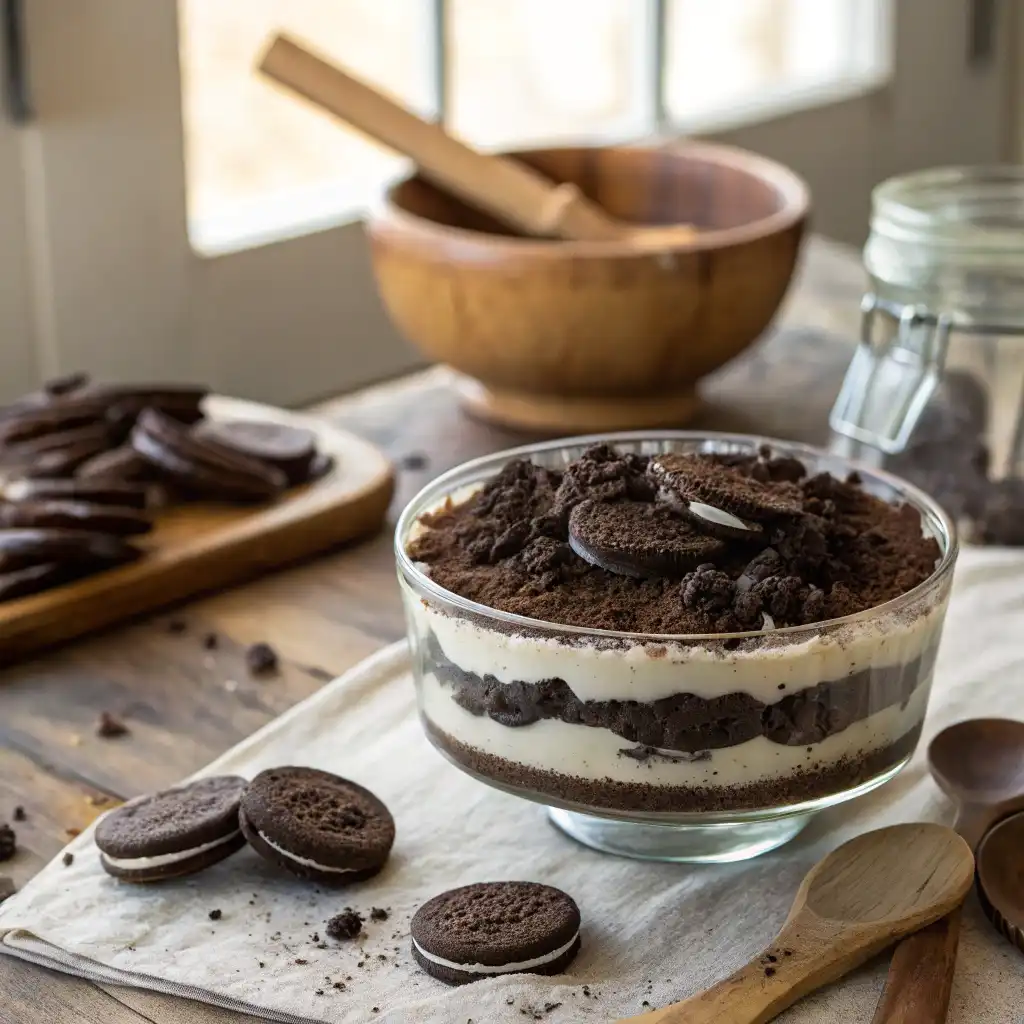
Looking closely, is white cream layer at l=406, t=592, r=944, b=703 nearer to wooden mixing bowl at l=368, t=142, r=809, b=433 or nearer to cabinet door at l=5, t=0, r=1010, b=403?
wooden mixing bowl at l=368, t=142, r=809, b=433

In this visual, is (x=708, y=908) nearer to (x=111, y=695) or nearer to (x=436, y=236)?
(x=111, y=695)

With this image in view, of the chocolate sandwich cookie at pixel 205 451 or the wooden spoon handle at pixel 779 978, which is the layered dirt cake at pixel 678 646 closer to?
the wooden spoon handle at pixel 779 978

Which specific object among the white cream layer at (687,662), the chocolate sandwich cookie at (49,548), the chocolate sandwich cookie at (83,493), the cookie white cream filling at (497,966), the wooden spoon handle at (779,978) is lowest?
the cookie white cream filling at (497,966)

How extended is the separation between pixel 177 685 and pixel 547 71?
1268 millimetres

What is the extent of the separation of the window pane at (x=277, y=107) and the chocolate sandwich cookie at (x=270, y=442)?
335 millimetres

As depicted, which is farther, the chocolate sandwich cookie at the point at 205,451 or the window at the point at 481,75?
the window at the point at 481,75

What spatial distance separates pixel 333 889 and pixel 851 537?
1.05 feet

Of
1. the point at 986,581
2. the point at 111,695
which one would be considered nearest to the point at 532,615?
the point at 111,695

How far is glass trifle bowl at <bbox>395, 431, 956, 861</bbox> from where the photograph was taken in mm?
710

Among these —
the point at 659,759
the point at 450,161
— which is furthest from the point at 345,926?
the point at 450,161

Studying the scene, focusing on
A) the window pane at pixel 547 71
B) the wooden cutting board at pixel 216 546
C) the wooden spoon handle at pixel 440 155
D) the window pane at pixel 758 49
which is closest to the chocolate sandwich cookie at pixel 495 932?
the wooden cutting board at pixel 216 546

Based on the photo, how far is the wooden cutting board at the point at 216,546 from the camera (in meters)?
1.05

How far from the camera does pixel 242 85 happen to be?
1618mm

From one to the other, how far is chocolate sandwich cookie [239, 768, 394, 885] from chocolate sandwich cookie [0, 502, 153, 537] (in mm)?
348
